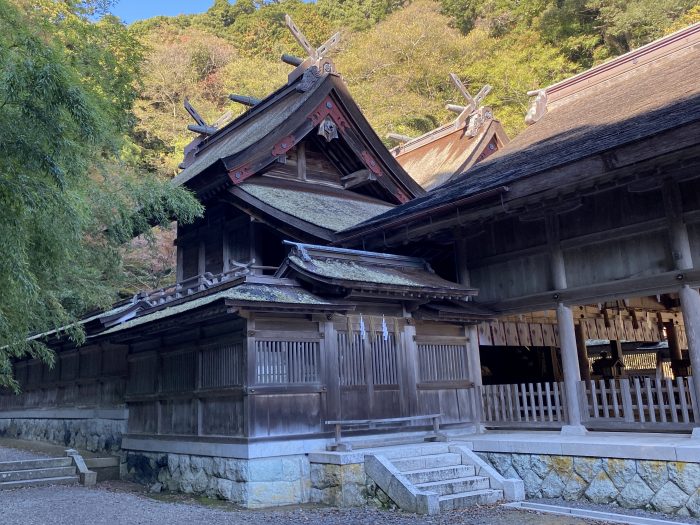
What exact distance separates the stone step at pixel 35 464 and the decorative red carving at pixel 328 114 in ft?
32.3

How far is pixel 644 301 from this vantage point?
14.8 m

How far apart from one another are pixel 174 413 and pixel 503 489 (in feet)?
20.5

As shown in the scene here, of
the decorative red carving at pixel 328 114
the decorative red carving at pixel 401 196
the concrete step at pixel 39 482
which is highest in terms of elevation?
the decorative red carving at pixel 328 114

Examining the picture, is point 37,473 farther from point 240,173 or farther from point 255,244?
point 240,173

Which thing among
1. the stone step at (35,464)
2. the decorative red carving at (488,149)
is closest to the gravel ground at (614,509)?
the stone step at (35,464)

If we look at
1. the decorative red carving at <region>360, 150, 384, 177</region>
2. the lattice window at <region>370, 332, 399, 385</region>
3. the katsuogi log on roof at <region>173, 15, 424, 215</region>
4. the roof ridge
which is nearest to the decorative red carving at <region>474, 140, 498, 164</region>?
the roof ridge

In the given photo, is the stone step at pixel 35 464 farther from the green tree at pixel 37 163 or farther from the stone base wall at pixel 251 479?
the stone base wall at pixel 251 479

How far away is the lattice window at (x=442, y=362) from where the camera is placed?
11.6 m

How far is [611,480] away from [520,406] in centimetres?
317

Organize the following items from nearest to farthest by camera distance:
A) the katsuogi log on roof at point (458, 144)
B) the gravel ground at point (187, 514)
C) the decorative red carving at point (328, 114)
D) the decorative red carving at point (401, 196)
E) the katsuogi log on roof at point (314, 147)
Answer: the gravel ground at point (187, 514) < the katsuogi log on roof at point (314, 147) < the decorative red carving at point (328, 114) < the decorative red carving at point (401, 196) < the katsuogi log on roof at point (458, 144)

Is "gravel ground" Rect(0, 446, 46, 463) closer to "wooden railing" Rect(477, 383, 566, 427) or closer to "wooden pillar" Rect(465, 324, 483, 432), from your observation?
"wooden pillar" Rect(465, 324, 483, 432)

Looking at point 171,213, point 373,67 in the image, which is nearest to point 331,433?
point 171,213

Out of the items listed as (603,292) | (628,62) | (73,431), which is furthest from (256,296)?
(628,62)

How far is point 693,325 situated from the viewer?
30.5 ft
